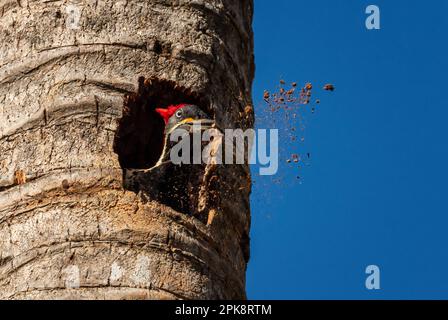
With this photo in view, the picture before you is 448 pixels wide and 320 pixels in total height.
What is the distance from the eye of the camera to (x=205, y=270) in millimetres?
6906

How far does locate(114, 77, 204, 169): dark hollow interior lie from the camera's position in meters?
7.19

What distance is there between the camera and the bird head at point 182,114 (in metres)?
7.27

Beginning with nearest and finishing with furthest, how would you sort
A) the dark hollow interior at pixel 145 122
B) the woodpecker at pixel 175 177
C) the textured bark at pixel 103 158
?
the textured bark at pixel 103 158 < the woodpecker at pixel 175 177 < the dark hollow interior at pixel 145 122

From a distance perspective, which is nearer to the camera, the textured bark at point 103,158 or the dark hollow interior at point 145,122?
the textured bark at point 103,158

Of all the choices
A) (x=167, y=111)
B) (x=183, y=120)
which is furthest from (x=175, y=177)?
(x=167, y=111)

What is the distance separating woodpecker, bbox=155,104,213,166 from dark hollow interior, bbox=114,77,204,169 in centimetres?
4

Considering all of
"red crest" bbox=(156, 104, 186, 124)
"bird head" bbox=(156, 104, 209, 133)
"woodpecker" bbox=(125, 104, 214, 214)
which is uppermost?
"red crest" bbox=(156, 104, 186, 124)

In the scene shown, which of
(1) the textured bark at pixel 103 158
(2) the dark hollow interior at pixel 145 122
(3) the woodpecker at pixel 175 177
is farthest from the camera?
(2) the dark hollow interior at pixel 145 122

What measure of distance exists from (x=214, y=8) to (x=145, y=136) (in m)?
0.54

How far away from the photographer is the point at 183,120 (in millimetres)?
7289

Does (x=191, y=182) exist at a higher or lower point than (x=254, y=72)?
lower

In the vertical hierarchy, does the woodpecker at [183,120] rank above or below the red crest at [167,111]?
below
